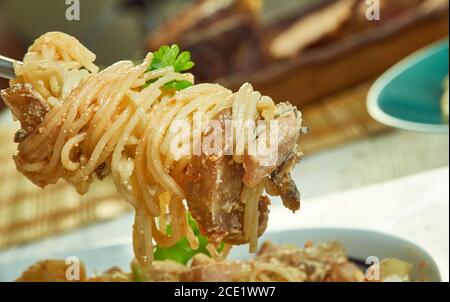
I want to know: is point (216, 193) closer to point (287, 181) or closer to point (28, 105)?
point (287, 181)

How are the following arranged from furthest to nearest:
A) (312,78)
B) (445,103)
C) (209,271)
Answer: (312,78)
(445,103)
(209,271)

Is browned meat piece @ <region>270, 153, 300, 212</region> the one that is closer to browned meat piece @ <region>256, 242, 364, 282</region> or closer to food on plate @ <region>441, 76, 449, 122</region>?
browned meat piece @ <region>256, 242, 364, 282</region>

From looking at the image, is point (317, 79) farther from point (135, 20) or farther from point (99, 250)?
point (135, 20)

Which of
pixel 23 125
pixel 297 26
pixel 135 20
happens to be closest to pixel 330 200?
pixel 23 125

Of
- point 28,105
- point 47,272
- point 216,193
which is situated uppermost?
point 28,105

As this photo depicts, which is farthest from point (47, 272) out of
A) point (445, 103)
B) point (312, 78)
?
point (312, 78)

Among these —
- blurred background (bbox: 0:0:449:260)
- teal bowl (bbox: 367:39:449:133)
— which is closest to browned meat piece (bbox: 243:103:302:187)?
blurred background (bbox: 0:0:449:260)
